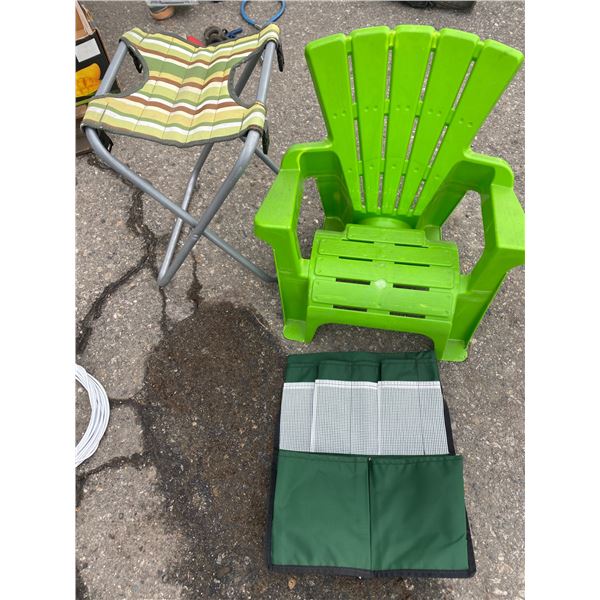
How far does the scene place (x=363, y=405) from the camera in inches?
71.1

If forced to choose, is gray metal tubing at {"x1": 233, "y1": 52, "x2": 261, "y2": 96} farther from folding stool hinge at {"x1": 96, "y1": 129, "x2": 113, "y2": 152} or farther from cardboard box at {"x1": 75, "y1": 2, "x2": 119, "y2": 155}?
cardboard box at {"x1": 75, "y1": 2, "x2": 119, "y2": 155}

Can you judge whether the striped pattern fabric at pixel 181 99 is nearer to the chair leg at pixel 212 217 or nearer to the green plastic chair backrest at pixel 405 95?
the chair leg at pixel 212 217

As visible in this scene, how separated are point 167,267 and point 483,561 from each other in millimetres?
1755

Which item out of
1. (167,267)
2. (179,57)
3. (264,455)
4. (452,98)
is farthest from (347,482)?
(179,57)

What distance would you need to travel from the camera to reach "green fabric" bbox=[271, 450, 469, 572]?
60.1 inches

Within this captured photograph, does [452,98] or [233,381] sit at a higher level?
[452,98]

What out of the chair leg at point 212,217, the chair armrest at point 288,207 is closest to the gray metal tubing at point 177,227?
the chair leg at point 212,217

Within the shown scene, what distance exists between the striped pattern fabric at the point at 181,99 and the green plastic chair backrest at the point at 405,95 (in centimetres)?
29

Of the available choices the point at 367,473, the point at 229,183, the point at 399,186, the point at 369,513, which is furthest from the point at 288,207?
the point at 369,513

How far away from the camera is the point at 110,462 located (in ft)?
5.99

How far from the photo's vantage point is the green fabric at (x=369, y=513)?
1526 millimetres

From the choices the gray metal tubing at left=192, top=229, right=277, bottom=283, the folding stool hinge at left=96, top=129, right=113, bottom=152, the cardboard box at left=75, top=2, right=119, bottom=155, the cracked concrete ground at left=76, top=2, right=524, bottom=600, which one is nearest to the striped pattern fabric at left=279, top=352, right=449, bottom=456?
the cracked concrete ground at left=76, top=2, right=524, bottom=600

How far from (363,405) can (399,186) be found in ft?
2.99

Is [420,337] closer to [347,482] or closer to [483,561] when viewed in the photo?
[347,482]
